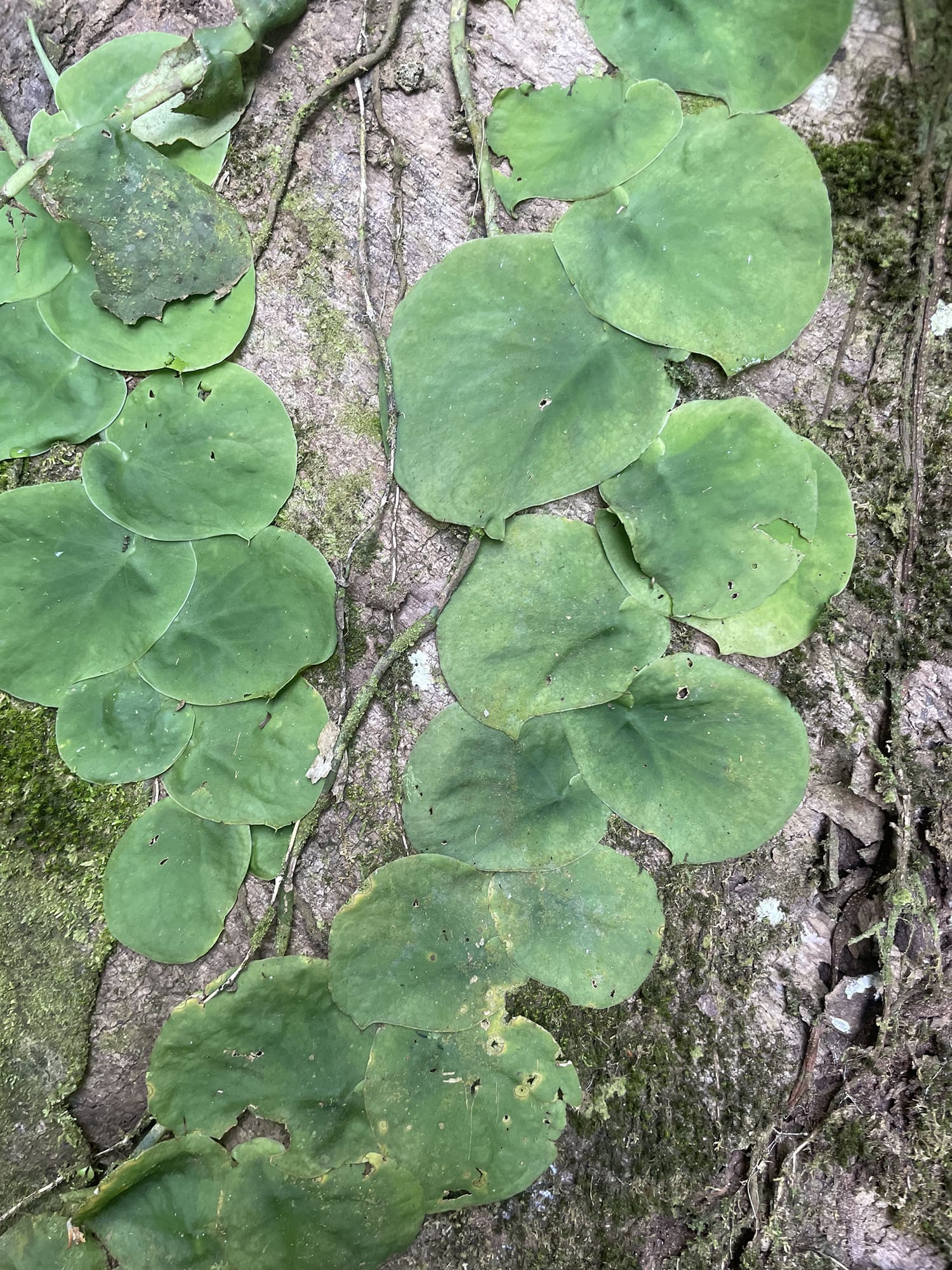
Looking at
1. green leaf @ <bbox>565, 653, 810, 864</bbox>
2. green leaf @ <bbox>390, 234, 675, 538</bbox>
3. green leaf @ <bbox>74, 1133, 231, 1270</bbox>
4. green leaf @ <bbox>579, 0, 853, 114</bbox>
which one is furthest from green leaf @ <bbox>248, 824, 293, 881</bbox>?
green leaf @ <bbox>579, 0, 853, 114</bbox>

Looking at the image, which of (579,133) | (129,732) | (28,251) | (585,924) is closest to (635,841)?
(585,924)

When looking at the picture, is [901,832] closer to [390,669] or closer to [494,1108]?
[494,1108]

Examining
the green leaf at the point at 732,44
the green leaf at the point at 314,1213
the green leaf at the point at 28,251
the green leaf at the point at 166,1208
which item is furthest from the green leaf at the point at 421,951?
the green leaf at the point at 732,44

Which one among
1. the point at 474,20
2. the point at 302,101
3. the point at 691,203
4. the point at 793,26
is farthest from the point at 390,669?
the point at 793,26

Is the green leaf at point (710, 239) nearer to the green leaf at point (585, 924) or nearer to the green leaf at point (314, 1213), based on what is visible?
the green leaf at point (585, 924)

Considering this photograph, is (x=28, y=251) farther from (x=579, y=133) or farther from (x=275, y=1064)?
(x=275, y=1064)

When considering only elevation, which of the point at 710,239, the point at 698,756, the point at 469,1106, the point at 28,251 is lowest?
the point at 469,1106

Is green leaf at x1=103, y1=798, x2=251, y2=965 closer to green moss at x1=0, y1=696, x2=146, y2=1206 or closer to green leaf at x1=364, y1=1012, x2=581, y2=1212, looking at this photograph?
green moss at x1=0, y1=696, x2=146, y2=1206
